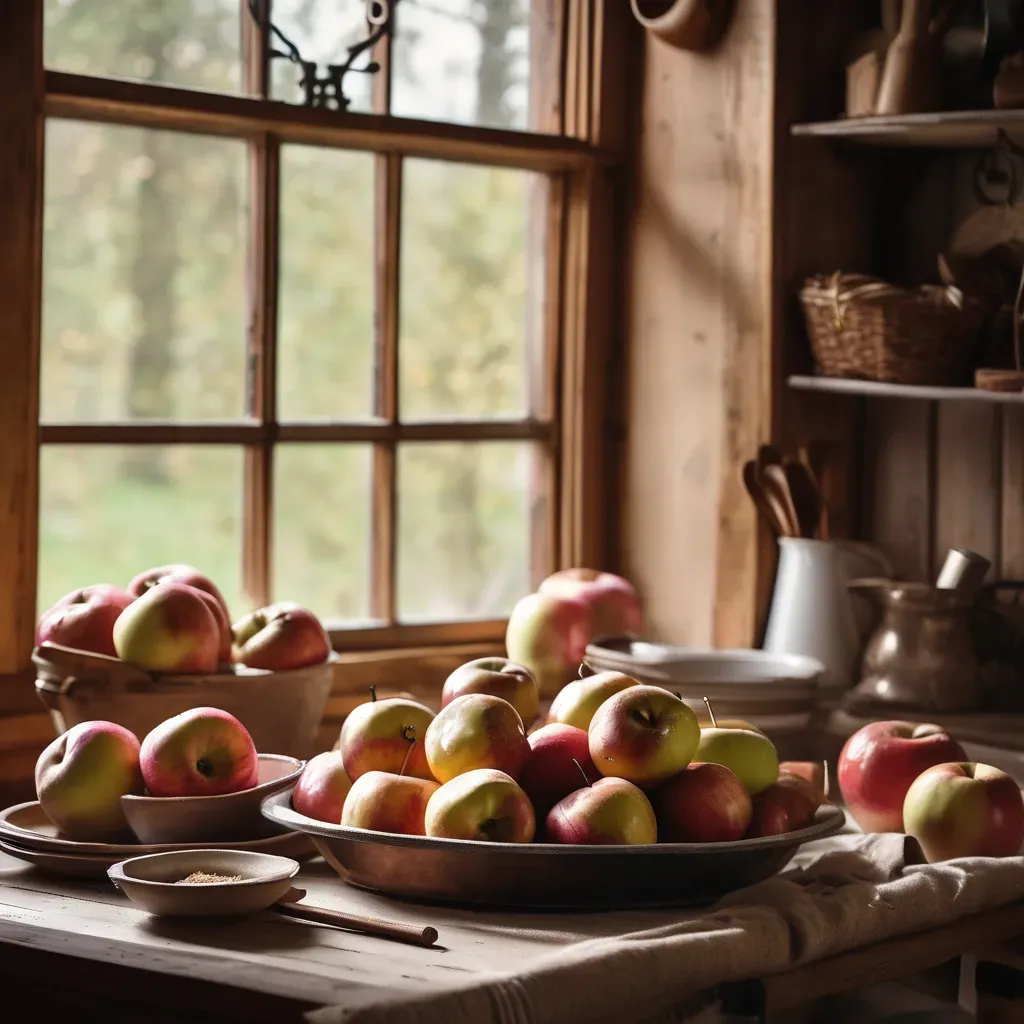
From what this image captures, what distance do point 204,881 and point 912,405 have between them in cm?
138

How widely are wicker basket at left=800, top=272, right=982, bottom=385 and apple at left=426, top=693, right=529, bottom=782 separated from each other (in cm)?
94

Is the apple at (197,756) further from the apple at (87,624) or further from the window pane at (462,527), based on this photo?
the window pane at (462,527)

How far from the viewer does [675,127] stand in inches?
97.5

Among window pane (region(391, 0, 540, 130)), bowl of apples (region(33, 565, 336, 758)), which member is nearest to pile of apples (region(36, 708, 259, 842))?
bowl of apples (region(33, 565, 336, 758))

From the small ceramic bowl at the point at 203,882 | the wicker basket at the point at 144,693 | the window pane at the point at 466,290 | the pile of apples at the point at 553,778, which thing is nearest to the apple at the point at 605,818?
the pile of apples at the point at 553,778

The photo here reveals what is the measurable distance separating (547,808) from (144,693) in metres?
0.50

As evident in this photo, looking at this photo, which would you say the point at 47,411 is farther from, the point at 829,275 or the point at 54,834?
the point at 829,275

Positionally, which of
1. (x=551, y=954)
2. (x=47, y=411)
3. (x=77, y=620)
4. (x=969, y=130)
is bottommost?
(x=551, y=954)

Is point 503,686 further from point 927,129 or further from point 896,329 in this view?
point 927,129

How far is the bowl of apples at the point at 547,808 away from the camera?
1.45 m

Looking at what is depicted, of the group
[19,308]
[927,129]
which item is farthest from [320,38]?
[927,129]

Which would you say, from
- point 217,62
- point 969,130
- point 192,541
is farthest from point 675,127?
point 192,541

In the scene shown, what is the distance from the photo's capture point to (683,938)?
1.35 meters

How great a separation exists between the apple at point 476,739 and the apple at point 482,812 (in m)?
0.03
